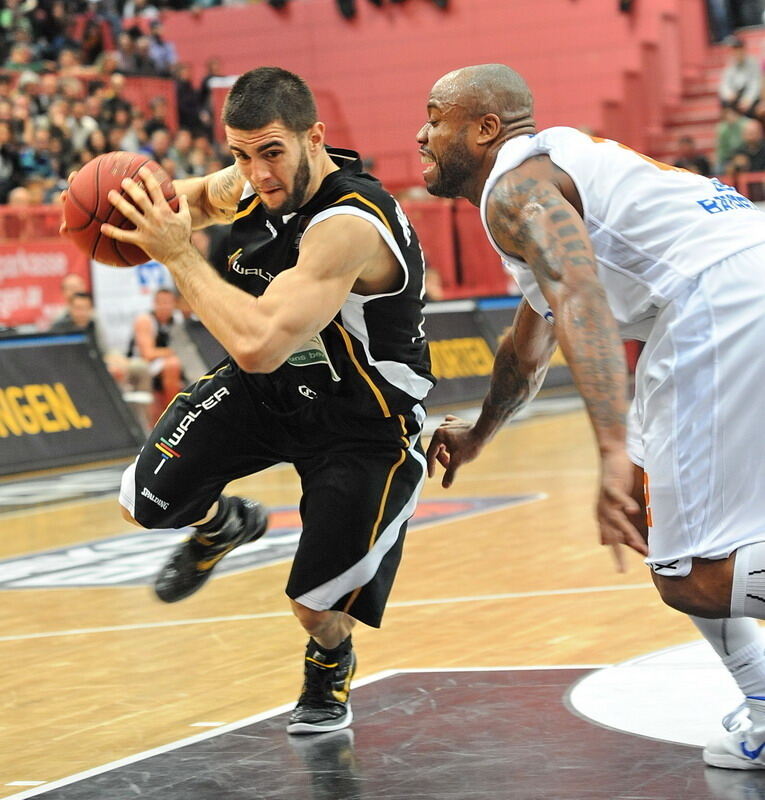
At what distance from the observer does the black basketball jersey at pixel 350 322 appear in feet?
14.7

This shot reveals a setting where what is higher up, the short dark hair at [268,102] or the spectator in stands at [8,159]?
the short dark hair at [268,102]

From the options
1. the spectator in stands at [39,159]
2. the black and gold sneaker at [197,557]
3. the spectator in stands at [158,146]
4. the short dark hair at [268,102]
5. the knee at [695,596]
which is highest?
the short dark hair at [268,102]

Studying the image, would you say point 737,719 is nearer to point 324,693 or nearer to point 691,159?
point 324,693

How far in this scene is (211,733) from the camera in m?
4.61

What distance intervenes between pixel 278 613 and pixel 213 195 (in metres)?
2.13

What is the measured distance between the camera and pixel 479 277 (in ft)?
63.2

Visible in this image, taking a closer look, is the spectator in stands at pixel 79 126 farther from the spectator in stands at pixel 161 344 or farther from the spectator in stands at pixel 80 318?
the spectator in stands at pixel 161 344

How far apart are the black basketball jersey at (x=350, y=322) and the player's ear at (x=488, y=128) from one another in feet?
2.07

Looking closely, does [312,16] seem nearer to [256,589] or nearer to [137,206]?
[256,589]

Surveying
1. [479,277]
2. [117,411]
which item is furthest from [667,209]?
[479,277]

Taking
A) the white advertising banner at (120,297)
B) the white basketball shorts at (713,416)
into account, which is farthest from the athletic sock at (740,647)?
the white advertising banner at (120,297)

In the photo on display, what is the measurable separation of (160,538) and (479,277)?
36.4 feet

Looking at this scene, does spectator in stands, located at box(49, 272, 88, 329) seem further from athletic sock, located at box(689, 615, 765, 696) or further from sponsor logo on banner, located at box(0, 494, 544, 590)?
athletic sock, located at box(689, 615, 765, 696)

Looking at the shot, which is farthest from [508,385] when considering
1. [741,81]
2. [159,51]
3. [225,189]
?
[159,51]
